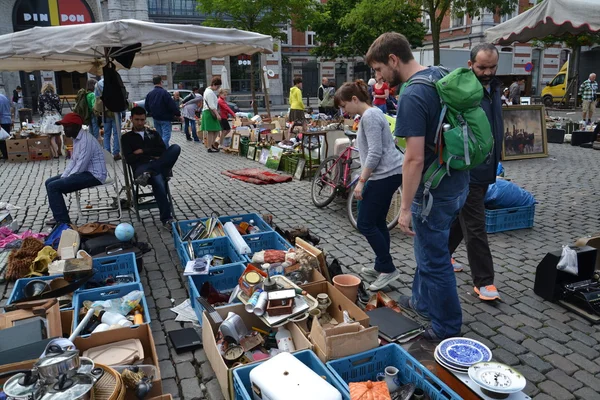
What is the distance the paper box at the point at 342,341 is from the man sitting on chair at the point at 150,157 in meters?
3.80

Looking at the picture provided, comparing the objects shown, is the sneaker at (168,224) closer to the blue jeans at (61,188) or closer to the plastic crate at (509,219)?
the blue jeans at (61,188)

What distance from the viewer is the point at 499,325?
146 inches

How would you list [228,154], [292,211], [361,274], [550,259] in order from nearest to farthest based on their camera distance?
1. [550,259]
2. [361,274]
3. [292,211]
4. [228,154]

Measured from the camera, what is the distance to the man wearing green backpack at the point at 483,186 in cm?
366

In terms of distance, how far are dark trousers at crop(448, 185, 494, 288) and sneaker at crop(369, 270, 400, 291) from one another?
2.33ft

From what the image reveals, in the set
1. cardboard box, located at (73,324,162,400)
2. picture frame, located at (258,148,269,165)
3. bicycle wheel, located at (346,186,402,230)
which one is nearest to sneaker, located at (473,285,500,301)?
bicycle wheel, located at (346,186,402,230)

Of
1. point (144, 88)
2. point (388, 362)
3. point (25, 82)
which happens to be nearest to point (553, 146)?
point (388, 362)

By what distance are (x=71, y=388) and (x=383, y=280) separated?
2.83 meters

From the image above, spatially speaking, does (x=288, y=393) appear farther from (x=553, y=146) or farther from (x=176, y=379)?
(x=553, y=146)

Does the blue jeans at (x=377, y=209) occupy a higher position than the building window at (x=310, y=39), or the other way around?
the building window at (x=310, y=39)

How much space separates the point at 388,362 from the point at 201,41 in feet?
13.7

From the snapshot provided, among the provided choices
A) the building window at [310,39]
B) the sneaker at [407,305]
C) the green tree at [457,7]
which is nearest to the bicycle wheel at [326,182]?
the sneaker at [407,305]

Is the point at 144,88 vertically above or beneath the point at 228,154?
above

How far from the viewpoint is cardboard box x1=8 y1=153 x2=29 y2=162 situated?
11.8 metres
